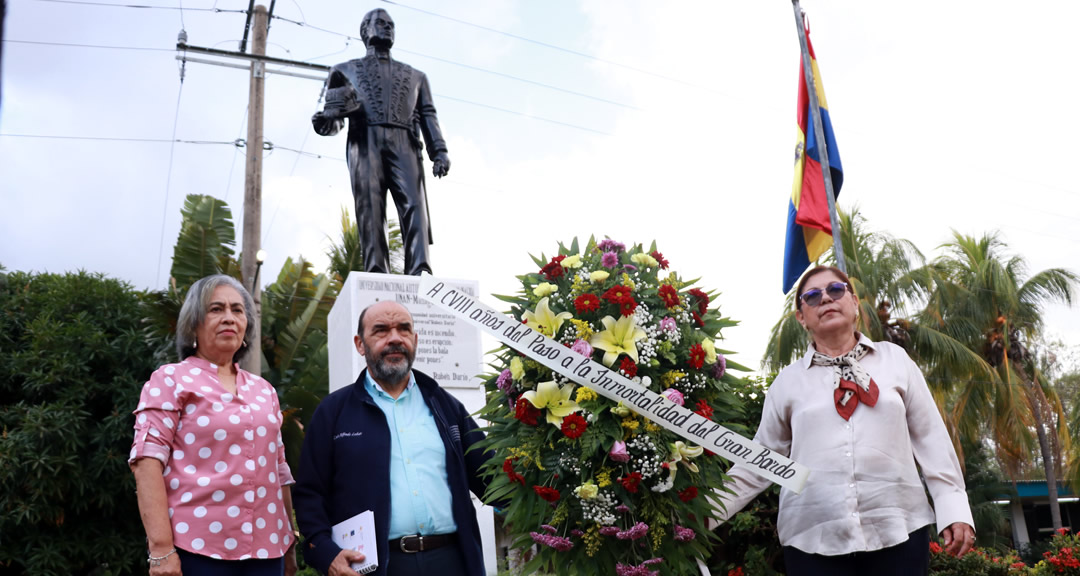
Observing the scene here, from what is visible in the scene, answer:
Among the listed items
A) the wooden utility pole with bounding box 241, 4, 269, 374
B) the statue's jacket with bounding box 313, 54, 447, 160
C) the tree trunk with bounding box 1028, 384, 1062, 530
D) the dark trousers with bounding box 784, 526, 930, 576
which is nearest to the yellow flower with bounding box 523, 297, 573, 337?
the dark trousers with bounding box 784, 526, 930, 576

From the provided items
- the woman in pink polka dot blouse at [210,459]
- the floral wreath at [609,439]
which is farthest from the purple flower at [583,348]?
the woman in pink polka dot blouse at [210,459]

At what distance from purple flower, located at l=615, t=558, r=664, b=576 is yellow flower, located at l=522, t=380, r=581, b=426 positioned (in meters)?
0.53

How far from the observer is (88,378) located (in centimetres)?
962

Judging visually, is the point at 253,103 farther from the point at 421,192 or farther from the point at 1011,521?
the point at 1011,521

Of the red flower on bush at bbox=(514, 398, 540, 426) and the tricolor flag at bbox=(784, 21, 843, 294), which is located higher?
the tricolor flag at bbox=(784, 21, 843, 294)

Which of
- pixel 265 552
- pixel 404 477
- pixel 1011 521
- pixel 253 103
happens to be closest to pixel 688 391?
pixel 404 477

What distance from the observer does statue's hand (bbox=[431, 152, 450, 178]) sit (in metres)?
7.55

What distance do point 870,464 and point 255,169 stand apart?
39.9 feet

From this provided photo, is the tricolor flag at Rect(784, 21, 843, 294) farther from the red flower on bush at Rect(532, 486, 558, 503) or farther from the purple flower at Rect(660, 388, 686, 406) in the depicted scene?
the red flower on bush at Rect(532, 486, 558, 503)

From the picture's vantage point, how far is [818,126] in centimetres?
1085

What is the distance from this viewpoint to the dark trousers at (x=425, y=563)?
9.86 ft

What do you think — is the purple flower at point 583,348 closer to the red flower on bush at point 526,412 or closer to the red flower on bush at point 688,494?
the red flower on bush at point 526,412

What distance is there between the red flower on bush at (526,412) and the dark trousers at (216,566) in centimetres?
97

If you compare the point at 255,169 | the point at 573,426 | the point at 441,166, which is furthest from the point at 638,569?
the point at 255,169
